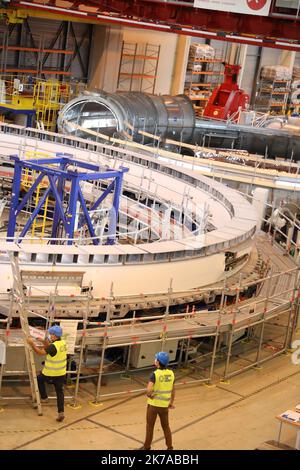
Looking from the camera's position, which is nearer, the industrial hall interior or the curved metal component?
the industrial hall interior

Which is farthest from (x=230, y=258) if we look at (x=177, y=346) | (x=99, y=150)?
(x=99, y=150)

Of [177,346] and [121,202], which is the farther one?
[121,202]

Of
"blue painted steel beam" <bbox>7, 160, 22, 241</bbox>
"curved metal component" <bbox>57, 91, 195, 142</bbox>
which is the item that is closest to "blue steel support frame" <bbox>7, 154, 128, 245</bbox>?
"blue painted steel beam" <bbox>7, 160, 22, 241</bbox>

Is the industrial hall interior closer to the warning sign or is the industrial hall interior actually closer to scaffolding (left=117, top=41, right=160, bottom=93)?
the warning sign

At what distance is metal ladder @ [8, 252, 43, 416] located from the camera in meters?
13.4

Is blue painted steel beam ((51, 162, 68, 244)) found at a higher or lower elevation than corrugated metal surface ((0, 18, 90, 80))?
lower

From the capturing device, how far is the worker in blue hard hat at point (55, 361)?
42.8 ft

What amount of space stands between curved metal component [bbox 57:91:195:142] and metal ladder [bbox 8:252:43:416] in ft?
50.7

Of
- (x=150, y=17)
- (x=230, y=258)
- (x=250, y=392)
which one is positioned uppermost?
(x=150, y=17)

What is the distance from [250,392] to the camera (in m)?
15.5

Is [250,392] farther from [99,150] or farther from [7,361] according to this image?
[99,150]

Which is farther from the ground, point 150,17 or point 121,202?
point 150,17

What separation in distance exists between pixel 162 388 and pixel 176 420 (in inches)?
73.0

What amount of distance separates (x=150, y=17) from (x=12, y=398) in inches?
814
